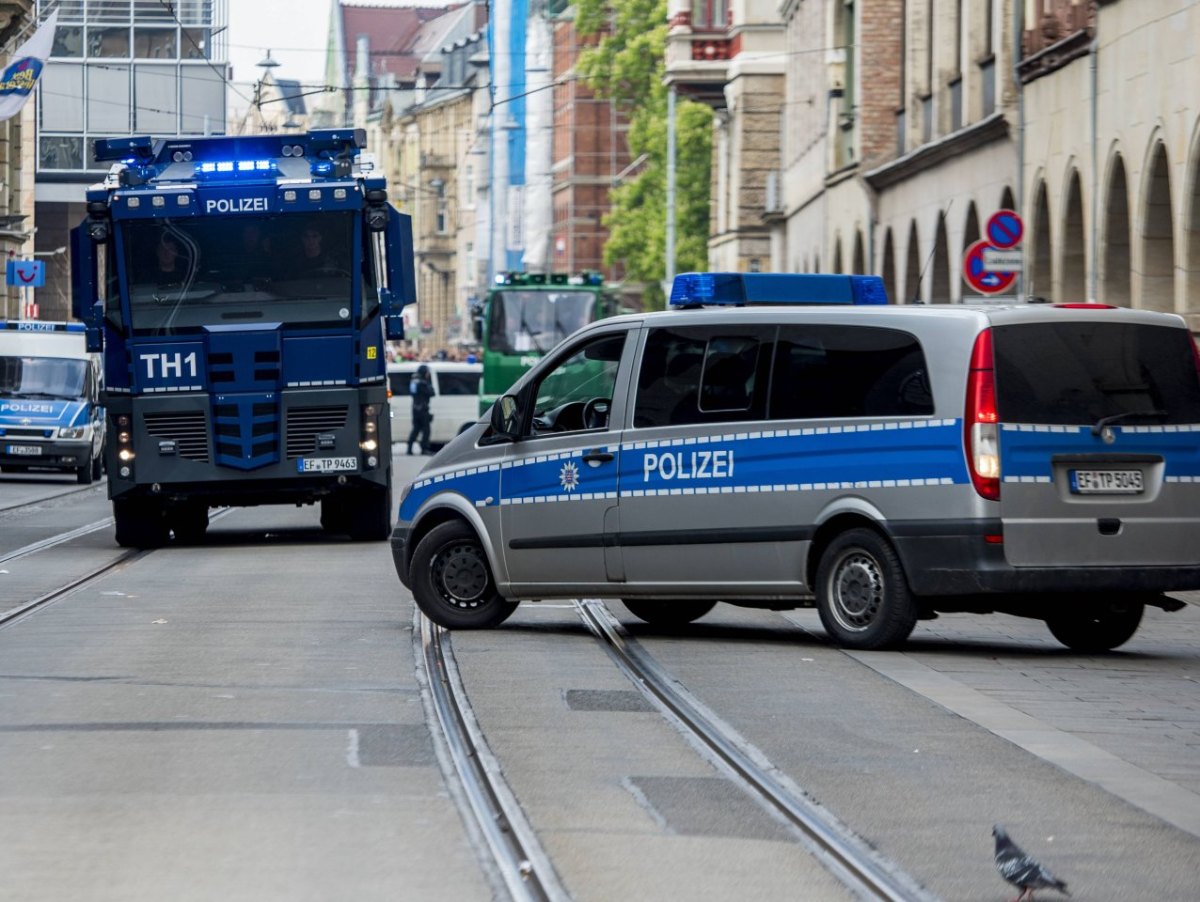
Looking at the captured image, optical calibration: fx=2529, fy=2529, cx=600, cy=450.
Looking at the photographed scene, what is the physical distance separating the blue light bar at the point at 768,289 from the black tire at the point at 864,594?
1.99m

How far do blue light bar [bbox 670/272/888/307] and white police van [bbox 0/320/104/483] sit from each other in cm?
2550

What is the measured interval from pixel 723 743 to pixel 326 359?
12.6 m

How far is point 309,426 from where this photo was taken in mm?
21734

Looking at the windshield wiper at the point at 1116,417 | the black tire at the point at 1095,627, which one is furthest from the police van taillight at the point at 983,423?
the black tire at the point at 1095,627

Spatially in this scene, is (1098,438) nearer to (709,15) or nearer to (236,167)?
(236,167)

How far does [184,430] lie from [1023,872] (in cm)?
1607

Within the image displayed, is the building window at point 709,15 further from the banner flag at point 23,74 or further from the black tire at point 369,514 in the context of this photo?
the black tire at point 369,514

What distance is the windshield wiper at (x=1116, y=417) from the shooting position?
12.5 metres

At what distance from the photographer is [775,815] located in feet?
25.6

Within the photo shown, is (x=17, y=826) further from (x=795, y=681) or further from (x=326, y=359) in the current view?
(x=326, y=359)

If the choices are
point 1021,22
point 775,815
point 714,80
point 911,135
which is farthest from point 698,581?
point 714,80

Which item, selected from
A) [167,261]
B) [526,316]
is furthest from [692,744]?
[526,316]

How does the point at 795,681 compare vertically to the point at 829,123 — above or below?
below

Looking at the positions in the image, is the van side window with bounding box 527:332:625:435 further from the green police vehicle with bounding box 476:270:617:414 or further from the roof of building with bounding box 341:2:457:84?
the roof of building with bounding box 341:2:457:84
